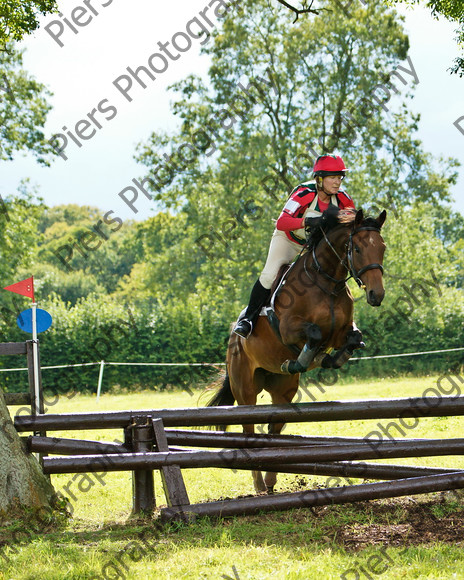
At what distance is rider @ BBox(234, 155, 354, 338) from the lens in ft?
16.7

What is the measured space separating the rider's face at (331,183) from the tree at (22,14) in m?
4.20

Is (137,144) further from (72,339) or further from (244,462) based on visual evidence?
(244,462)

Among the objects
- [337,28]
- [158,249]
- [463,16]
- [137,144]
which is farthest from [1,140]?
[158,249]

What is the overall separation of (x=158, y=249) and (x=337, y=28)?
28.2 metres

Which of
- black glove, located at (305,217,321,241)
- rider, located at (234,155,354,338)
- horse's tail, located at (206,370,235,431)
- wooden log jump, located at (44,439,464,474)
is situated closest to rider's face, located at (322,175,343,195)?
rider, located at (234,155,354,338)

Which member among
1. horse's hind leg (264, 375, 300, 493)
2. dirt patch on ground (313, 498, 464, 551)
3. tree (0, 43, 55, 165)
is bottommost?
dirt patch on ground (313, 498, 464, 551)

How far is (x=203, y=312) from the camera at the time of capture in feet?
66.9

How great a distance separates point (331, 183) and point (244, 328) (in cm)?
147

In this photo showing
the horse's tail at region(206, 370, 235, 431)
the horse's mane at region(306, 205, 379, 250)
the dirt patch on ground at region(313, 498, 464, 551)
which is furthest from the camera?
the horse's tail at region(206, 370, 235, 431)

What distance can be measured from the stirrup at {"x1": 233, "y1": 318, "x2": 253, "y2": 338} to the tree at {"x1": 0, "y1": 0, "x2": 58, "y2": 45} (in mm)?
4393

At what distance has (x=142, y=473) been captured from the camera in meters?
4.56

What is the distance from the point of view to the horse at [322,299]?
15.1 feet

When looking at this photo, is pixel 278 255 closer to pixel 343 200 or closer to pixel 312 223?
pixel 312 223

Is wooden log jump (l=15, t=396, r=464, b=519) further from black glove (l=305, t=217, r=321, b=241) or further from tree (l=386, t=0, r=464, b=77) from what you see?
tree (l=386, t=0, r=464, b=77)
